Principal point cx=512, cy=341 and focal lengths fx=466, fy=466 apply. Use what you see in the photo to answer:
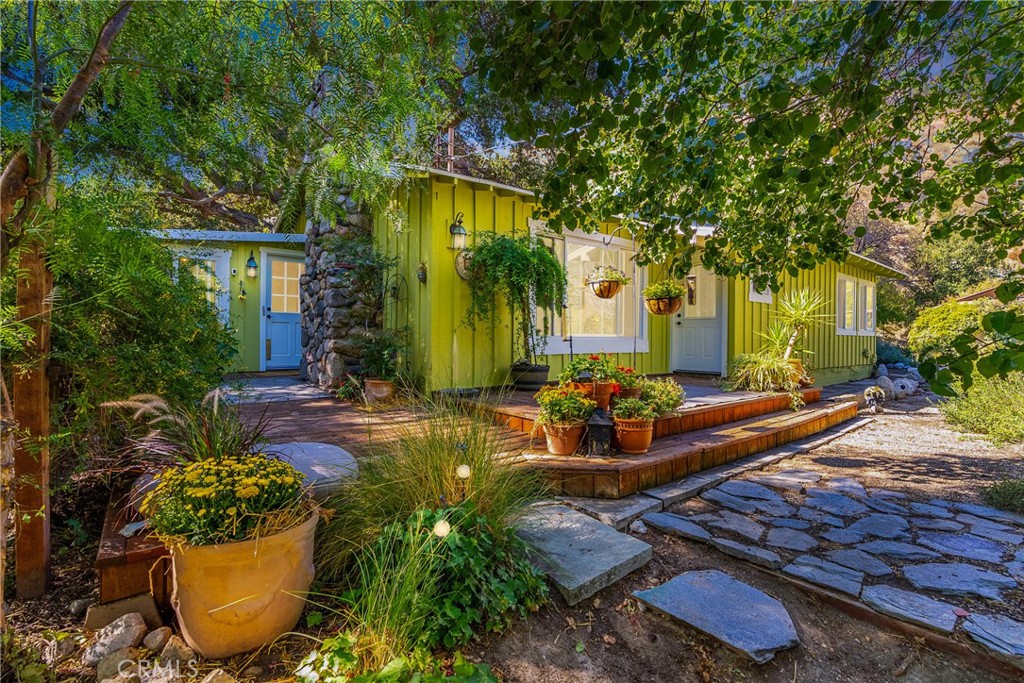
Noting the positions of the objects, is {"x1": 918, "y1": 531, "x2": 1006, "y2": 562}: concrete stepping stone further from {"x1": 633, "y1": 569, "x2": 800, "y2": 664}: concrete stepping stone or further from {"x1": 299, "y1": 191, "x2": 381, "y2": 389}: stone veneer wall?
{"x1": 299, "y1": 191, "x2": 381, "y2": 389}: stone veneer wall

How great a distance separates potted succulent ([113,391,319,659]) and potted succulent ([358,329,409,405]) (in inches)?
123

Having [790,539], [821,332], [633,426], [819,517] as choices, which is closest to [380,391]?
[633,426]

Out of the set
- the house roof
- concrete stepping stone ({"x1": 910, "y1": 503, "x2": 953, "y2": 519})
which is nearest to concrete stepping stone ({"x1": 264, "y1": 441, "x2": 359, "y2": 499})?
concrete stepping stone ({"x1": 910, "y1": 503, "x2": 953, "y2": 519})

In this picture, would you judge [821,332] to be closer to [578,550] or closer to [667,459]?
[667,459]

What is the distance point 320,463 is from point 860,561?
2.73 meters

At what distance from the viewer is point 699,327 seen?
711 cm

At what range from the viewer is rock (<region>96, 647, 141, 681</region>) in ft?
4.74

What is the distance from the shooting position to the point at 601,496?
2.84m

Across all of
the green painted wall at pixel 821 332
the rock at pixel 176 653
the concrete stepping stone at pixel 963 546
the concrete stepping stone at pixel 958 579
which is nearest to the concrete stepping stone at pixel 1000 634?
the concrete stepping stone at pixel 958 579

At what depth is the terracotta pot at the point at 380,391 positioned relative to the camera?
4855mm

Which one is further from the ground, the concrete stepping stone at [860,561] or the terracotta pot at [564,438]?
the terracotta pot at [564,438]

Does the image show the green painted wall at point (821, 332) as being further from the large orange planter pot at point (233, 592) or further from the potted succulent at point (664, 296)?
the large orange planter pot at point (233, 592)

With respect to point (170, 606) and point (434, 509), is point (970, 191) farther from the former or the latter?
point (170, 606)

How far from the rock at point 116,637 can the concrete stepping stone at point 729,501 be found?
9.50ft
